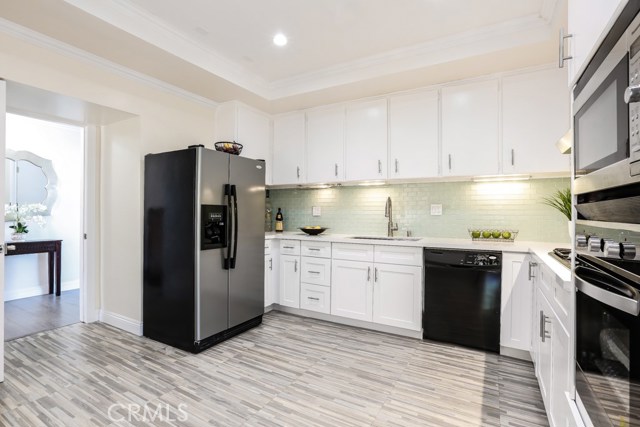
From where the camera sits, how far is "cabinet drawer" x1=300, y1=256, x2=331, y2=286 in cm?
361

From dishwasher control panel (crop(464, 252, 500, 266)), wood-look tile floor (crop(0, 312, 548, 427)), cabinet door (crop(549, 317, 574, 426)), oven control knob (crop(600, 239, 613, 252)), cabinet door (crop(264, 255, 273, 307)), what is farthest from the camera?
cabinet door (crop(264, 255, 273, 307))

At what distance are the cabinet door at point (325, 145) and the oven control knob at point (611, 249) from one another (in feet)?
10.1

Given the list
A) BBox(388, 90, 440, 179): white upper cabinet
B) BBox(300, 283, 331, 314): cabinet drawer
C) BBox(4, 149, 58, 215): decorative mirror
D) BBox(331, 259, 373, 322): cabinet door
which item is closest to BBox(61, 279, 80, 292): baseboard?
BBox(4, 149, 58, 215): decorative mirror

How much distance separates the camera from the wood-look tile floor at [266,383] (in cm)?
197

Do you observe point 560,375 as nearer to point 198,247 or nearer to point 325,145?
point 198,247

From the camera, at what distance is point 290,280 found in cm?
384

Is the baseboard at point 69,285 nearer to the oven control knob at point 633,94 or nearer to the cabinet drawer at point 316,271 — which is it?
the cabinet drawer at point 316,271

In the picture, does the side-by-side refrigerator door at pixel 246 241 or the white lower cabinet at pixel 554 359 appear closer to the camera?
the white lower cabinet at pixel 554 359

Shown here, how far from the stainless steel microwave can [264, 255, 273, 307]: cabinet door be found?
10.2 ft

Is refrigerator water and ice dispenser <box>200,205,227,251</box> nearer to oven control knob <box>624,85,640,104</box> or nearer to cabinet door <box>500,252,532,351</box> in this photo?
cabinet door <box>500,252,532,351</box>

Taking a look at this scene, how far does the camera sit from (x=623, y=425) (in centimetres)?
75

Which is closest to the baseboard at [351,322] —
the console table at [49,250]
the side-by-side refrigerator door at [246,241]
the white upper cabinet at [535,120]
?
the side-by-side refrigerator door at [246,241]

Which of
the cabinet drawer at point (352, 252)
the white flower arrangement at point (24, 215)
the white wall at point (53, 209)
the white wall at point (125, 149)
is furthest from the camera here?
the white wall at point (53, 209)

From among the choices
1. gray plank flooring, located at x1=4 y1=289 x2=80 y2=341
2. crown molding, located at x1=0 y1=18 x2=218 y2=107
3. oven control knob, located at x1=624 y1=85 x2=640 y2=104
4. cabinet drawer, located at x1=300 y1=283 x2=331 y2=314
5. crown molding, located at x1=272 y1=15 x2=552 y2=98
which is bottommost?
gray plank flooring, located at x1=4 y1=289 x2=80 y2=341
